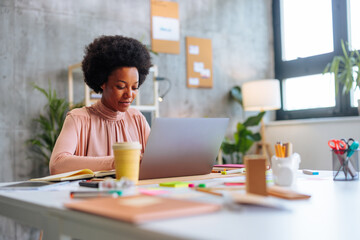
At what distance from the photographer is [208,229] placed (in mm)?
547

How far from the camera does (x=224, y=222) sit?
0.59 metres

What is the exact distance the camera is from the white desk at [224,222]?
547 mm

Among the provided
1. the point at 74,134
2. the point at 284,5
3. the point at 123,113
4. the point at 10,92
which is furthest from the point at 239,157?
the point at 74,134

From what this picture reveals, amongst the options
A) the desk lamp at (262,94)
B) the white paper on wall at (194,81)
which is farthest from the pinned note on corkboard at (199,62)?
the desk lamp at (262,94)

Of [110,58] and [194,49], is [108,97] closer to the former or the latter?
[110,58]

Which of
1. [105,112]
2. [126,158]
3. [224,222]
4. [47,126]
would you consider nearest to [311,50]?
[47,126]

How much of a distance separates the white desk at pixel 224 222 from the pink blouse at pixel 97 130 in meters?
0.74

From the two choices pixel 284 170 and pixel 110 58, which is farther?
pixel 110 58

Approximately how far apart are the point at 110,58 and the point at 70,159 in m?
0.53

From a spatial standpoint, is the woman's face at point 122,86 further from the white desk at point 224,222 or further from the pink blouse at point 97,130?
the white desk at point 224,222

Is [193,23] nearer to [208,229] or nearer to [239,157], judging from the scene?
[239,157]

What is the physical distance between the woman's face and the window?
3.12 meters

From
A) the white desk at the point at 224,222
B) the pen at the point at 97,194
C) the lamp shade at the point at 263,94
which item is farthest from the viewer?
the lamp shade at the point at 263,94

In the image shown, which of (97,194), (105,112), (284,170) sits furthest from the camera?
(105,112)
